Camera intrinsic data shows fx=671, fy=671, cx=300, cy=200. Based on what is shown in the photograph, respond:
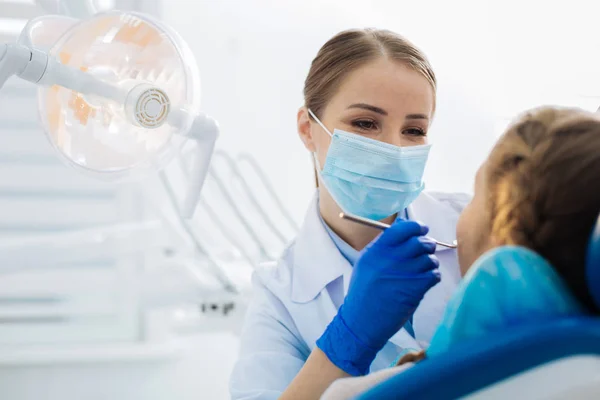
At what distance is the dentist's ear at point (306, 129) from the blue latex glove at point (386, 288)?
0.62 metres

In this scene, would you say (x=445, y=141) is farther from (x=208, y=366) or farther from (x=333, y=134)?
(x=333, y=134)

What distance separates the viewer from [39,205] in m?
3.45

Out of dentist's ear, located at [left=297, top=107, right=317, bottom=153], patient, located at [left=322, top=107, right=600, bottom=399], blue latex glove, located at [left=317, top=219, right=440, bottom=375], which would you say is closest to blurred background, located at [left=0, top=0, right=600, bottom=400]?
dentist's ear, located at [left=297, top=107, right=317, bottom=153]

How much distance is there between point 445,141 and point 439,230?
78.2 inches

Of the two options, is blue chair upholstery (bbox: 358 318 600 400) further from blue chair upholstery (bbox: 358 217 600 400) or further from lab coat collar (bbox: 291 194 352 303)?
lab coat collar (bbox: 291 194 352 303)

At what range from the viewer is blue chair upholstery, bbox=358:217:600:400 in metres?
0.70

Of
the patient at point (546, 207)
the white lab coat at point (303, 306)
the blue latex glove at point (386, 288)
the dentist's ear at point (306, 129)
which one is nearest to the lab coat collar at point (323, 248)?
the white lab coat at point (303, 306)

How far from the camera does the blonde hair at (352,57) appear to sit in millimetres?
1586

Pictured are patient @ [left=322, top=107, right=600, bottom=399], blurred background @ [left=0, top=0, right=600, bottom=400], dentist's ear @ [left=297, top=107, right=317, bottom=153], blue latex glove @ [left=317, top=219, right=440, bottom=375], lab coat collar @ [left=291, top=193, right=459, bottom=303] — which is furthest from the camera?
blurred background @ [left=0, top=0, right=600, bottom=400]

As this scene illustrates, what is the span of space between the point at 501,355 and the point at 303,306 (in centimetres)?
82

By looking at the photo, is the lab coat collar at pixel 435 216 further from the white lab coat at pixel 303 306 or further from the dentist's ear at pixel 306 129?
the dentist's ear at pixel 306 129

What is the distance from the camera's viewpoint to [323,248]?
158 centimetres

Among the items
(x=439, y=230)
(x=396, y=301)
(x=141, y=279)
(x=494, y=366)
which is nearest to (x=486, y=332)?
(x=494, y=366)

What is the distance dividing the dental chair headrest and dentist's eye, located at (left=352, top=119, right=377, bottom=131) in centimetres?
88
